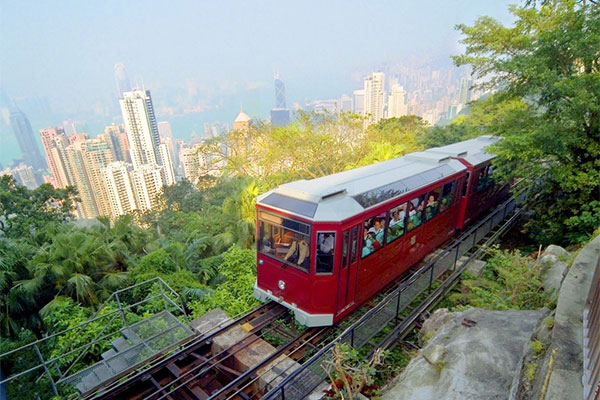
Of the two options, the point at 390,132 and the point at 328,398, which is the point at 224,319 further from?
the point at 390,132

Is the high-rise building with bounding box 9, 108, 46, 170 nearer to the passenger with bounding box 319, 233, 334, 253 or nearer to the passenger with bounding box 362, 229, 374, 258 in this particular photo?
the passenger with bounding box 319, 233, 334, 253

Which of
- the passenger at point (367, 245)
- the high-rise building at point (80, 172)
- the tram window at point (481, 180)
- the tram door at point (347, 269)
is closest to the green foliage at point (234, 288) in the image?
the tram door at point (347, 269)

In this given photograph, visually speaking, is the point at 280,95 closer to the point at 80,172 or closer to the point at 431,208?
the point at 80,172

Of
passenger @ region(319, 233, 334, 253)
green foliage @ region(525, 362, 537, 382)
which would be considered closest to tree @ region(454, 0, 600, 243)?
passenger @ region(319, 233, 334, 253)

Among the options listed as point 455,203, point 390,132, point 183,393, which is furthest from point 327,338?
point 390,132

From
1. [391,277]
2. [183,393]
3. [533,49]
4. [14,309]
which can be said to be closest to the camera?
[183,393]

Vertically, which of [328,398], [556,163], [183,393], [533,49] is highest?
[533,49]
